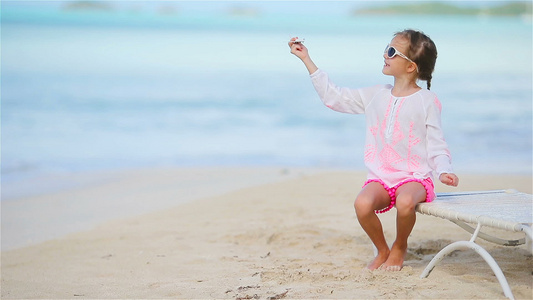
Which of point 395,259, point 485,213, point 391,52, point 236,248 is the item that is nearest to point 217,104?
point 236,248

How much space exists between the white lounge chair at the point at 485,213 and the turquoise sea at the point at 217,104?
4030 millimetres

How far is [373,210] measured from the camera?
12.7 feet

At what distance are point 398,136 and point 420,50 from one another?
1.65 ft

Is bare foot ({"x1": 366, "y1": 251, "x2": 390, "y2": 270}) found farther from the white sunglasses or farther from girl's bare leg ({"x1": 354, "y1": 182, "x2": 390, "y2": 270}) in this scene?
the white sunglasses

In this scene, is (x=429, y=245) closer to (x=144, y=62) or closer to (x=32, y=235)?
(x=32, y=235)

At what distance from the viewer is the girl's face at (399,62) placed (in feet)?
13.4

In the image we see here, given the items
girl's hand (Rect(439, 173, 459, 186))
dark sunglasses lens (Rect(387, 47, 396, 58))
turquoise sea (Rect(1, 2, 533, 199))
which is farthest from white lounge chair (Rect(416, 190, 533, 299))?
turquoise sea (Rect(1, 2, 533, 199))

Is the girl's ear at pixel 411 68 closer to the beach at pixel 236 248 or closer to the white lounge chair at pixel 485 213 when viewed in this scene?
the white lounge chair at pixel 485 213

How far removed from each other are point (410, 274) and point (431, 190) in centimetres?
46

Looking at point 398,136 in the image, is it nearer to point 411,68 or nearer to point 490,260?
point 411,68

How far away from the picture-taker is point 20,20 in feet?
133

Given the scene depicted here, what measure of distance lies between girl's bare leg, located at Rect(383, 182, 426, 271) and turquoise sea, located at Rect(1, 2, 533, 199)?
424cm

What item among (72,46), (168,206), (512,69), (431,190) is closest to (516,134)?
(168,206)

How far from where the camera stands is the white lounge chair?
3.25 m
